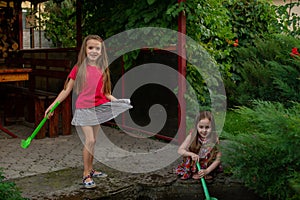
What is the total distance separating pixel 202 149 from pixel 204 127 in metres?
0.19

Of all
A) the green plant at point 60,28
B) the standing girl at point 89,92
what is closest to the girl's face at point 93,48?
the standing girl at point 89,92

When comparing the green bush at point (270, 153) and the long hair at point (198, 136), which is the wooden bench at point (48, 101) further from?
the green bush at point (270, 153)

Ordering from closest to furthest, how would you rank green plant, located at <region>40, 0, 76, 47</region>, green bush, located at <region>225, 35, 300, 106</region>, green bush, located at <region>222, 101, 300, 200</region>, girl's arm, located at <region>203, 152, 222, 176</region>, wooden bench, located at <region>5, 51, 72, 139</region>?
green bush, located at <region>222, 101, 300, 200</region>
girl's arm, located at <region>203, 152, 222, 176</region>
green bush, located at <region>225, 35, 300, 106</region>
wooden bench, located at <region>5, 51, 72, 139</region>
green plant, located at <region>40, 0, 76, 47</region>

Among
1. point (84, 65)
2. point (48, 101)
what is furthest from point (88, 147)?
point (48, 101)

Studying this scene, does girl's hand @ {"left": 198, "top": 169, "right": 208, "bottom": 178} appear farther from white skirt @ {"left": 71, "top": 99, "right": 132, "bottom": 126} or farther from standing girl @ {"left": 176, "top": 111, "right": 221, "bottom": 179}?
white skirt @ {"left": 71, "top": 99, "right": 132, "bottom": 126}

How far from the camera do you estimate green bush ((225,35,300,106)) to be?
148 inches

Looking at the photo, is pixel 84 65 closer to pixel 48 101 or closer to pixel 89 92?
pixel 89 92

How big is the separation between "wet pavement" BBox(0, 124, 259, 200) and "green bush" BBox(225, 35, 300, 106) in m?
0.95

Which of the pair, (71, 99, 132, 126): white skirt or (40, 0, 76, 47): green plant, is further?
(40, 0, 76, 47): green plant

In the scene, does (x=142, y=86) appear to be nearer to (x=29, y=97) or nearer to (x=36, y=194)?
(x=29, y=97)

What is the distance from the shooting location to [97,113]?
3.72m

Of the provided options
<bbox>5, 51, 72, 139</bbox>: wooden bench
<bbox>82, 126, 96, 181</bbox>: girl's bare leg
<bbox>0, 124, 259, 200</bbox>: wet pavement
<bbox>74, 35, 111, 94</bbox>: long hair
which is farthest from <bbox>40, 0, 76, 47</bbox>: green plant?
<bbox>82, 126, 96, 181</bbox>: girl's bare leg

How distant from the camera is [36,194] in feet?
11.1

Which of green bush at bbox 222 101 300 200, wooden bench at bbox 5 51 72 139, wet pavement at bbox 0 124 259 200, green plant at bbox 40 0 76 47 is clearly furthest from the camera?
green plant at bbox 40 0 76 47
